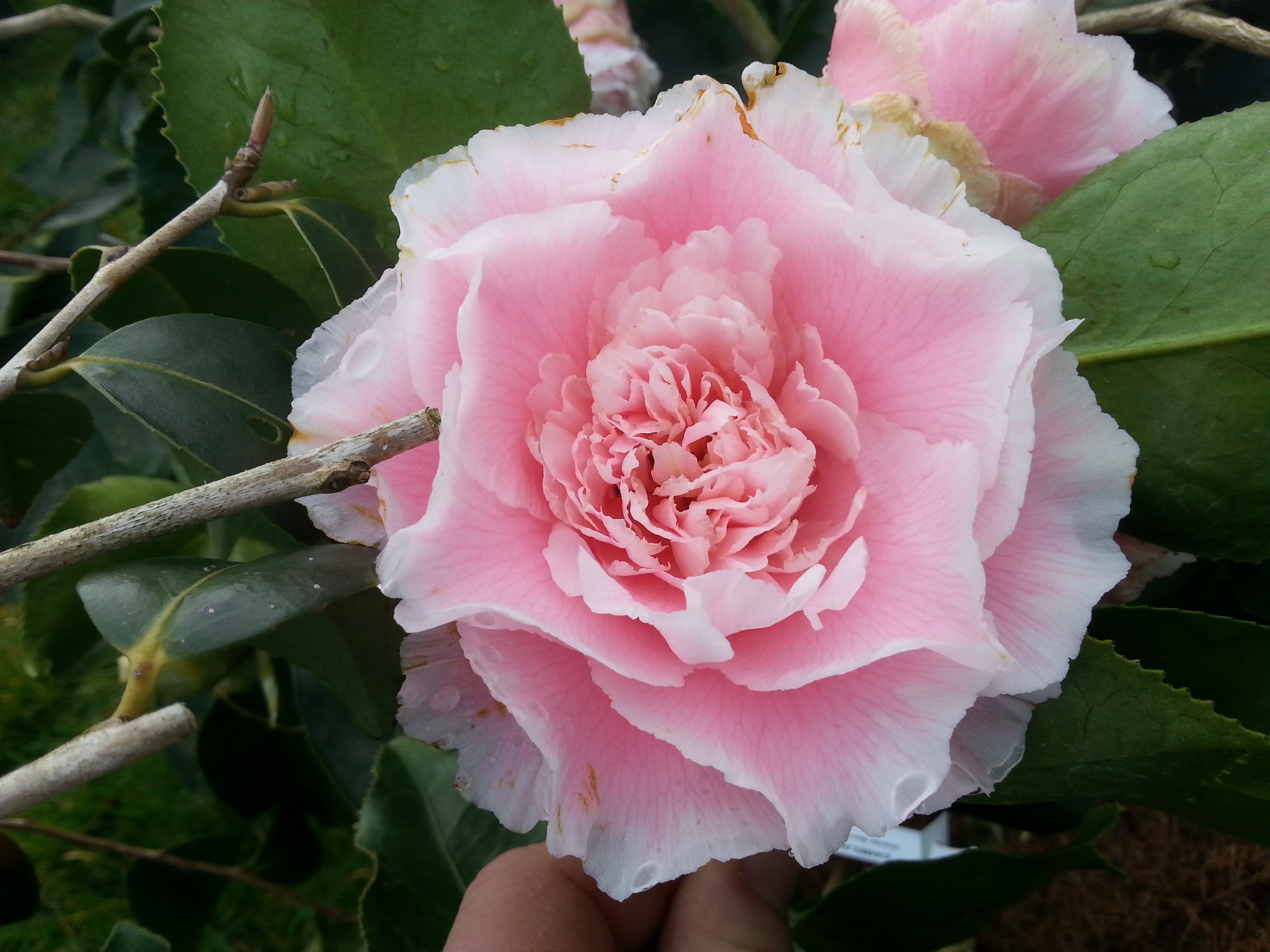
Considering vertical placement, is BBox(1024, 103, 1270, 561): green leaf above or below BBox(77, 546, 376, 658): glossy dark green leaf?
above

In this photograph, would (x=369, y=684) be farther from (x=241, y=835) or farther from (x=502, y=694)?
(x=241, y=835)

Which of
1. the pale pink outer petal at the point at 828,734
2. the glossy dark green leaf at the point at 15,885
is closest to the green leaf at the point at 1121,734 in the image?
the pale pink outer petal at the point at 828,734

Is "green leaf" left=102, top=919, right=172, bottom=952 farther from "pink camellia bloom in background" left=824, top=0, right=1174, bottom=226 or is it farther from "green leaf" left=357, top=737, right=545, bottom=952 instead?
"pink camellia bloom in background" left=824, top=0, right=1174, bottom=226

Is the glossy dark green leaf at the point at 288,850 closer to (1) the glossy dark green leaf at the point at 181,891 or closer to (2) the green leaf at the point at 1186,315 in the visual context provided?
(1) the glossy dark green leaf at the point at 181,891

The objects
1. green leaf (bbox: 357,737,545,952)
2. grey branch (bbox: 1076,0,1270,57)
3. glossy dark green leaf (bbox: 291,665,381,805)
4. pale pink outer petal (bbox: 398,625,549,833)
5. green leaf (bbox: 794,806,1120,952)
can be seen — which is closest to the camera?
pale pink outer petal (bbox: 398,625,549,833)

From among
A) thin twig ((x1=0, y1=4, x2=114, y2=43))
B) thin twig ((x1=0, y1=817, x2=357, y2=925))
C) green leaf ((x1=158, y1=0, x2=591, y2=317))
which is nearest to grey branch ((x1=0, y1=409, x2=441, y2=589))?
green leaf ((x1=158, y1=0, x2=591, y2=317))

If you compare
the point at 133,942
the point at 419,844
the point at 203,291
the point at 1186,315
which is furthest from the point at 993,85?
the point at 133,942

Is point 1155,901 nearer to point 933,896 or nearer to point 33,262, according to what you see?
point 933,896
